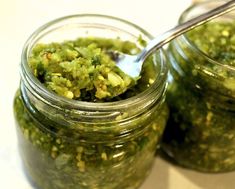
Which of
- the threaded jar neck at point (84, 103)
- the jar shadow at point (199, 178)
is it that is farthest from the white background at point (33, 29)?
the threaded jar neck at point (84, 103)

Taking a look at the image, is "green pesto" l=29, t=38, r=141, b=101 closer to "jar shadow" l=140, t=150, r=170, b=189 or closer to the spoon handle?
the spoon handle

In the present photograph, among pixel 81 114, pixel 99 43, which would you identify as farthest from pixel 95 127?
pixel 99 43

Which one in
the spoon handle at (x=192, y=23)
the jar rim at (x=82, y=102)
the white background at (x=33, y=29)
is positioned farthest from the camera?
the white background at (x=33, y=29)

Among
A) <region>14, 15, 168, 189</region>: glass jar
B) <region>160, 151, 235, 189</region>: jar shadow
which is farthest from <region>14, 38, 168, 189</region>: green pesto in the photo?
<region>160, 151, 235, 189</region>: jar shadow

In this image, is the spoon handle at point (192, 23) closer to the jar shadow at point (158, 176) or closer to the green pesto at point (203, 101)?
the green pesto at point (203, 101)

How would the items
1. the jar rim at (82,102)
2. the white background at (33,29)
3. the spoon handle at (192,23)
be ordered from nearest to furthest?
the jar rim at (82,102), the spoon handle at (192,23), the white background at (33,29)

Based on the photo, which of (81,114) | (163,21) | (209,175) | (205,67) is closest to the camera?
(81,114)

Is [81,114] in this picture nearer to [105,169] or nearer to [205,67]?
[105,169]

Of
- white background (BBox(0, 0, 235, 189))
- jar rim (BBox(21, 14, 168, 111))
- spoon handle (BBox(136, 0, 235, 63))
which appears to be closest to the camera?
jar rim (BBox(21, 14, 168, 111))
